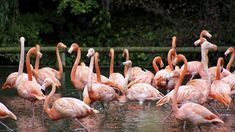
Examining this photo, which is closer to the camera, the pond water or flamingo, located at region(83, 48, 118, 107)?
the pond water

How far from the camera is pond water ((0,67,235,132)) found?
9.00m

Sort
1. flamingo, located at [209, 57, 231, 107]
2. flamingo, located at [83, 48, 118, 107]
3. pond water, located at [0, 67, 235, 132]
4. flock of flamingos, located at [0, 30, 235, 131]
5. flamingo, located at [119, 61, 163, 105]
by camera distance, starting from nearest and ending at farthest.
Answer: flock of flamingos, located at [0, 30, 235, 131] → pond water, located at [0, 67, 235, 132] → flamingo, located at [209, 57, 231, 107] → flamingo, located at [83, 48, 118, 107] → flamingo, located at [119, 61, 163, 105]

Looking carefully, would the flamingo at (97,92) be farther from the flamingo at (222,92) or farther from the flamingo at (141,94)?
the flamingo at (222,92)

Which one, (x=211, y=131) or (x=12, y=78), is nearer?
(x=211, y=131)

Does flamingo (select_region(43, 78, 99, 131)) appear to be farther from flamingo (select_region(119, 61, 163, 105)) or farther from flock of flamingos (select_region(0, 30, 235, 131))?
flamingo (select_region(119, 61, 163, 105))

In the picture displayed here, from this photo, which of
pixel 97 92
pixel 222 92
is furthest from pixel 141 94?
pixel 222 92

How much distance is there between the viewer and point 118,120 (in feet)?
31.6

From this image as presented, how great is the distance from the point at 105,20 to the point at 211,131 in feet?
34.4

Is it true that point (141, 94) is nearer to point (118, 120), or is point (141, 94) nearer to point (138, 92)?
point (138, 92)

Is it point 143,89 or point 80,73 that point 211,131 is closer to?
point 143,89

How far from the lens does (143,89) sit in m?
10.4

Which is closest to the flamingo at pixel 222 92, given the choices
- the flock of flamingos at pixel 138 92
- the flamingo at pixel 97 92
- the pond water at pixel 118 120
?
the flock of flamingos at pixel 138 92

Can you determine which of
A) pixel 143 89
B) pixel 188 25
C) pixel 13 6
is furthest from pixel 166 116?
pixel 13 6

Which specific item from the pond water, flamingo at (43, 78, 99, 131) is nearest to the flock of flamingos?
flamingo at (43, 78, 99, 131)
